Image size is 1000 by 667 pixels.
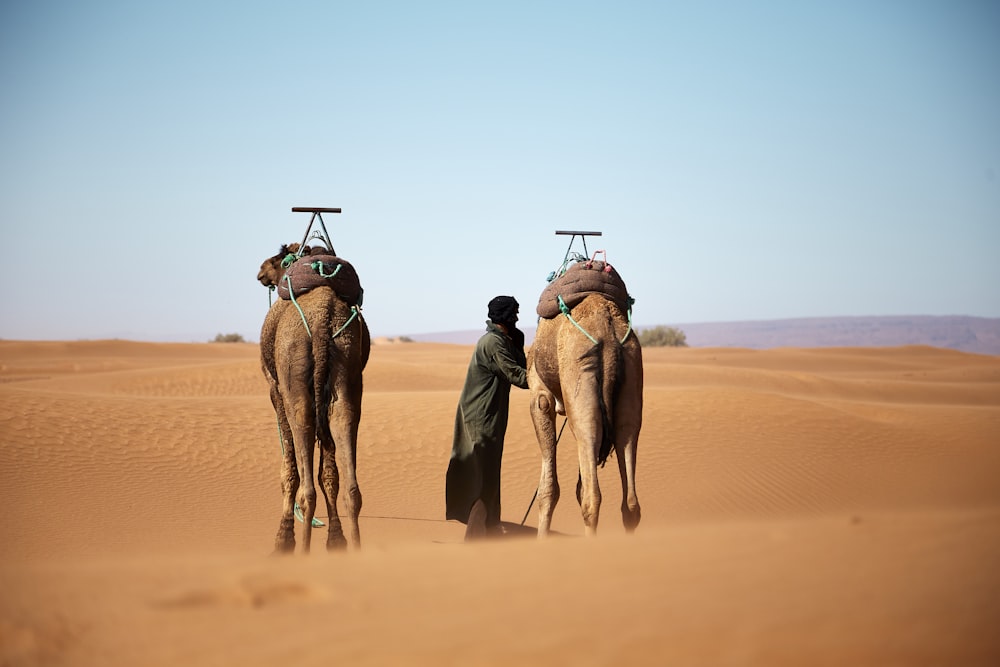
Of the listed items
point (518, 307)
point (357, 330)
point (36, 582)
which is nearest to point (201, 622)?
point (36, 582)

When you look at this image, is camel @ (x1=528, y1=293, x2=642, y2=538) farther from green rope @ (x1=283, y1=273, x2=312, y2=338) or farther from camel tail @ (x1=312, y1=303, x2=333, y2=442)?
green rope @ (x1=283, y1=273, x2=312, y2=338)

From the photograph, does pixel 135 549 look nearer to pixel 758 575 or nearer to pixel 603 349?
pixel 603 349

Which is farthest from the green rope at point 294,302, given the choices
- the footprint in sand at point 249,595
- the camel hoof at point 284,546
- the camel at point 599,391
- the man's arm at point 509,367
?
the footprint in sand at point 249,595

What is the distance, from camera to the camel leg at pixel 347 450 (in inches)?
267

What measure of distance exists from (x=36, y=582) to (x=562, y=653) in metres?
2.40

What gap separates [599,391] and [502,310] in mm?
1915

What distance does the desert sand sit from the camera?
3129 millimetres

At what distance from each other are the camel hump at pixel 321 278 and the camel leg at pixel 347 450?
2.80 ft

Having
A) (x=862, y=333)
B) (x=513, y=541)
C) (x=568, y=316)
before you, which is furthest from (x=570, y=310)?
(x=862, y=333)

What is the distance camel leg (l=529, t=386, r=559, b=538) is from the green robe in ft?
1.49

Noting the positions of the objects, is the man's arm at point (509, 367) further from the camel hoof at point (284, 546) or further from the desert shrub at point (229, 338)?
the desert shrub at point (229, 338)

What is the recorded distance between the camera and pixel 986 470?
13.9 meters

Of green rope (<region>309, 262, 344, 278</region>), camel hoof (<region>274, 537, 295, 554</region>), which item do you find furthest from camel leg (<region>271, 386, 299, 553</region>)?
green rope (<region>309, 262, 344, 278</region>)

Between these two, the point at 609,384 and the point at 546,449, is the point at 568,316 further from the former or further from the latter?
the point at 546,449
